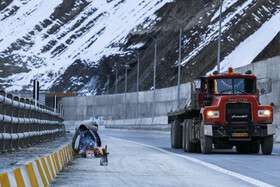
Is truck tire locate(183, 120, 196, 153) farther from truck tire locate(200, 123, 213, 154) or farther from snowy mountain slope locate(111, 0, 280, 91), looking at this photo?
snowy mountain slope locate(111, 0, 280, 91)

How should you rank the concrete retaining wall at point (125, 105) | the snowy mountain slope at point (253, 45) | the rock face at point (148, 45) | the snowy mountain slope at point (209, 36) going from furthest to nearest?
the rock face at point (148, 45) < the snowy mountain slope at point (209, 36) < the snowy mountain slope at point (253, 45) < the concrete retaining wall at point (125, 105)

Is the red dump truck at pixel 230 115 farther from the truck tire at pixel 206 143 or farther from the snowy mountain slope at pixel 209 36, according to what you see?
the snowy mountain slope at pixel 209 36

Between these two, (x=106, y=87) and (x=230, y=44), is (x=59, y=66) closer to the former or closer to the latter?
(x=106, y=87)

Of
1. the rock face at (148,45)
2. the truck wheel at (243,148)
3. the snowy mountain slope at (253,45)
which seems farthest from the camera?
the rock face at (148,45)

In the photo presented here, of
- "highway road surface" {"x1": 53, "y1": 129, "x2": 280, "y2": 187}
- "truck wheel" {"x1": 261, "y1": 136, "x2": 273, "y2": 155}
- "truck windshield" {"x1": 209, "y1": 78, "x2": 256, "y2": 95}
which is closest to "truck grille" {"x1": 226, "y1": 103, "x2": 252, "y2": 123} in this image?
"truck windshield" {"x1": 209, "y1": 78, "x2": 256, "y2": 95}

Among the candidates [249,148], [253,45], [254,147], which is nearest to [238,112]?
[254,147]

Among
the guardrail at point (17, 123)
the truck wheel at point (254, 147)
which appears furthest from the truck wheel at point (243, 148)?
the guardrail at point (17, 123)

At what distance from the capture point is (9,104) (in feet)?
56.5

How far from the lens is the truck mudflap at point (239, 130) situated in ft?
81.8

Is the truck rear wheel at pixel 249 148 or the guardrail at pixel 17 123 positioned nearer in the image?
the guardrail at pixel 17 123

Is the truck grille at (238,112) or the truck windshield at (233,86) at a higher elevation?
the truck windshield at (233,86)

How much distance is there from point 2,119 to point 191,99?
12.3 m

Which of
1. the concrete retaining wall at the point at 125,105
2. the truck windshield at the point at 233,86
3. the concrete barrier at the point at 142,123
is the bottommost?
the truck windshield at the point at 233,86

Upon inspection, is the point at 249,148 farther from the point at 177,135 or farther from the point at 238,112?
the point at 177,135
